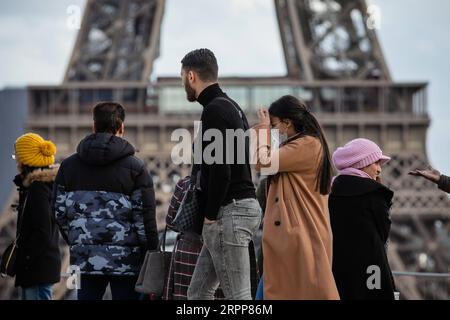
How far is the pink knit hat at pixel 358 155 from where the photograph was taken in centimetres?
690

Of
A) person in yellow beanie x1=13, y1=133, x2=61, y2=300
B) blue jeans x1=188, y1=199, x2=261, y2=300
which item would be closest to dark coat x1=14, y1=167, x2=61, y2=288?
person in yellow beanie x1=13, y1=133, x2=61, y2=300

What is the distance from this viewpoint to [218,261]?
612 cm

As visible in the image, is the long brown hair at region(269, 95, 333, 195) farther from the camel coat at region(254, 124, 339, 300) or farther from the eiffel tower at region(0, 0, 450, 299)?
the eiffel tower at region(0, 0, 450, 299)

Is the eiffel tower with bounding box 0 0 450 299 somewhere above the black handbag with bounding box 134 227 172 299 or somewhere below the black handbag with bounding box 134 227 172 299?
above

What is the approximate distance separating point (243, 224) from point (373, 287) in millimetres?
1072

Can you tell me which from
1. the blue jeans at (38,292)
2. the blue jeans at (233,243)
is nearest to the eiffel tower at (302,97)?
the blue jeans at (38,292)

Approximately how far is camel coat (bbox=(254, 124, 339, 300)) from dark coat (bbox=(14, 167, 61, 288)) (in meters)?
2.26

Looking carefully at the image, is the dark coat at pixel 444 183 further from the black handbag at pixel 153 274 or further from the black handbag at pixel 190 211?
the black handbag at pixel 153 274

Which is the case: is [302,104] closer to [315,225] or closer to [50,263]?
[315,225]

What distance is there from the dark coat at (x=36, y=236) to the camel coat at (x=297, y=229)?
2.26 meters

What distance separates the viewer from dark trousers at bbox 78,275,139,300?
6941 millimetres

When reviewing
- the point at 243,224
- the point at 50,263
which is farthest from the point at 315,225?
the point at 50,263

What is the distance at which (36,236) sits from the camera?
784 centimetres
